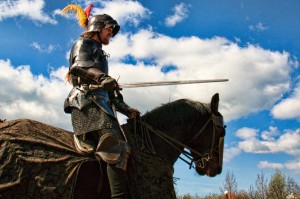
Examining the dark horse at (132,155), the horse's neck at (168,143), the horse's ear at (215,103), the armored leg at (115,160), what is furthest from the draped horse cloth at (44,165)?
the horse's ear at (215,103)

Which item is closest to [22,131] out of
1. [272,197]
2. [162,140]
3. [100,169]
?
[100,169]

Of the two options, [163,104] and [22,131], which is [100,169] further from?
[163,104]

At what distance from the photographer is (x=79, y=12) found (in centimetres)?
696

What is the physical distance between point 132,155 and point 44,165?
1348 mm

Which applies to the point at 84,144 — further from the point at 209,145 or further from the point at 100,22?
the point at 209,145

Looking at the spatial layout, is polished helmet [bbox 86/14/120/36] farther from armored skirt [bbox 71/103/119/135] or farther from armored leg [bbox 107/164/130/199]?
armored leg [bbox 107/164/130/199]

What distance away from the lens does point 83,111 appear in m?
5.41

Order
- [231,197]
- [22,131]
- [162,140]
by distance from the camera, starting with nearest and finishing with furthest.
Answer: [22,131]
[162,140]
[231,197]

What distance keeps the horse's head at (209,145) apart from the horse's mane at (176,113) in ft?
0.81

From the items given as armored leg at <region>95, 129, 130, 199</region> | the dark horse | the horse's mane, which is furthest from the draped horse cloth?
the horse's mane

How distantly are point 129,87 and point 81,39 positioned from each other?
1150mm

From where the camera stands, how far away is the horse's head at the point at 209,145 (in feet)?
21.2

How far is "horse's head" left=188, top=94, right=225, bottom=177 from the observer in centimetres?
647

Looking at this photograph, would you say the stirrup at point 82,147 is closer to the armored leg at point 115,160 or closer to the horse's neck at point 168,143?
the armored leg at point 115,160
